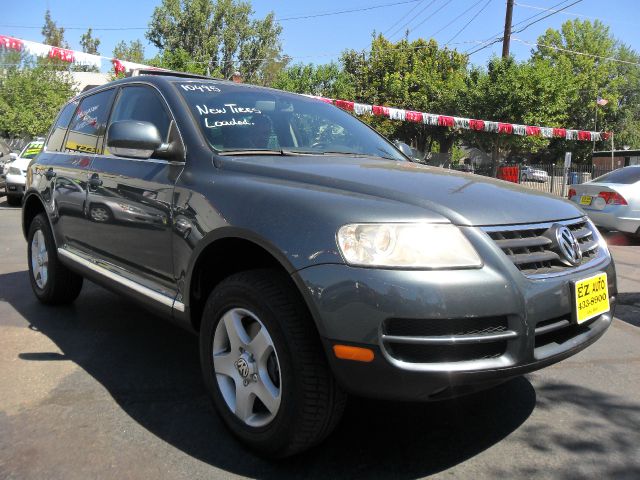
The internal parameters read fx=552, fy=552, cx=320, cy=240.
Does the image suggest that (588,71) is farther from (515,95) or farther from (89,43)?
(89,43)

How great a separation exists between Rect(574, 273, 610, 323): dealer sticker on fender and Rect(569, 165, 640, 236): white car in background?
6.33 m

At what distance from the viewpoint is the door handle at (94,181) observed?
11.6 ft

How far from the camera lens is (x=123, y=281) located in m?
3.26

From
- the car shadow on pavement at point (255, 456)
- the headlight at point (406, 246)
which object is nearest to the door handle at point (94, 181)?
the car shadow on pavement at point (255, 456)

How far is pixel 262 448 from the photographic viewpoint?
2.31m

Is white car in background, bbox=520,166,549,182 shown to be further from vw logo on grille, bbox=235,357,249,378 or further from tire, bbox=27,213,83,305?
vw logo on grille, bbox=235,357,249,378

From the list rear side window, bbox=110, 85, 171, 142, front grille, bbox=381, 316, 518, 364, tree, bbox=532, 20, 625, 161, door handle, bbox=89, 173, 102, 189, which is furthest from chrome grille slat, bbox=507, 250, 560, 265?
tree, bbox=532, 20, 625, 161

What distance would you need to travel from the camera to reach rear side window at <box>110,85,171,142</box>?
3.17 m

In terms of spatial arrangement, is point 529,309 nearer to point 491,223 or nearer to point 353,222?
point 491,223

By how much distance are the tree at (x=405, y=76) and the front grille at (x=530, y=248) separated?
35.1m

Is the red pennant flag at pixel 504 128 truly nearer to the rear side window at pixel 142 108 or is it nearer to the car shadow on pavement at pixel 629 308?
the car shadow on pavement at pixel 629 308

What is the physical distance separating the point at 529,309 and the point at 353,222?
0.74 m

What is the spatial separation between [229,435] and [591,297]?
1.75 metres

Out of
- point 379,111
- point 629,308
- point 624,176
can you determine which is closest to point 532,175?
point 379,111
